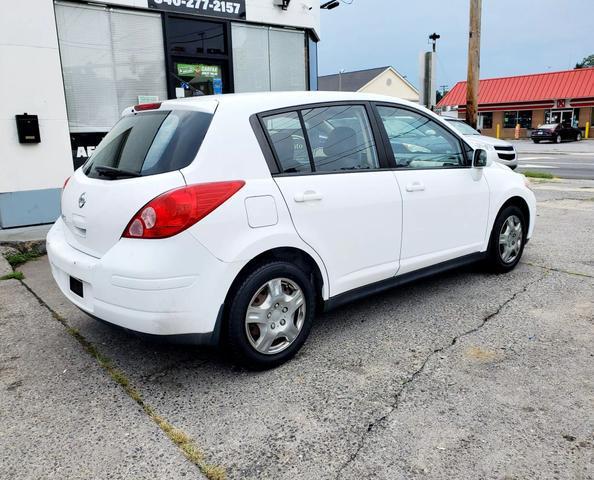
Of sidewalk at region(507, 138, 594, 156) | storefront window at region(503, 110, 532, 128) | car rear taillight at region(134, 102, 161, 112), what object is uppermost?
storefront window at region(503, 110, 532, 128)

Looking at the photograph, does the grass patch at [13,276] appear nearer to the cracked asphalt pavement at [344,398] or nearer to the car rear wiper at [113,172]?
the cracked asphalt pavement at [344,398]

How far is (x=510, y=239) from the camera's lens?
5051 mm

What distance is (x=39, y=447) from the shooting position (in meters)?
2.59

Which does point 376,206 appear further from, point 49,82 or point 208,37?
point 208,37

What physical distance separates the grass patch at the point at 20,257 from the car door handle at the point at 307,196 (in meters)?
4.04

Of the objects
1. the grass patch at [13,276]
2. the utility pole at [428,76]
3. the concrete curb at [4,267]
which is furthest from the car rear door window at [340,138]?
the utility pole at [428,76]

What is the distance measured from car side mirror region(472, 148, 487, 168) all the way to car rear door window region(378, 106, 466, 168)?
0.28ft

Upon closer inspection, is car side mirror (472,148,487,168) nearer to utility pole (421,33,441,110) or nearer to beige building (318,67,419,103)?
utility pole (421,33,441,110)

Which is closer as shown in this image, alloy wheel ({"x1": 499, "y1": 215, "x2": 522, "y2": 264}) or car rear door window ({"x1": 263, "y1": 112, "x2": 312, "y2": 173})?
car rear door window ({"x1": 263, "y1": 112, "x2": 312, "y2": 173})

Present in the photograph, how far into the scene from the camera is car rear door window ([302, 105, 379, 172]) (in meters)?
3.54

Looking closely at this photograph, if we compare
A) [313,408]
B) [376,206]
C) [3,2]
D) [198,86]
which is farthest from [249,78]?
[313,408]

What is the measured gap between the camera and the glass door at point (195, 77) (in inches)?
337

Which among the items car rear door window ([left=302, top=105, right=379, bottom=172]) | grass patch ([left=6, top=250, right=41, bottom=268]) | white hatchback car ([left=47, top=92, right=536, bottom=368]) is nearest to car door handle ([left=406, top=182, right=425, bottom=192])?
white hatchback car ([left=47, top=92, right=536, bottom=368])

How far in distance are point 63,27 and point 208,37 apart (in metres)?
2.30
